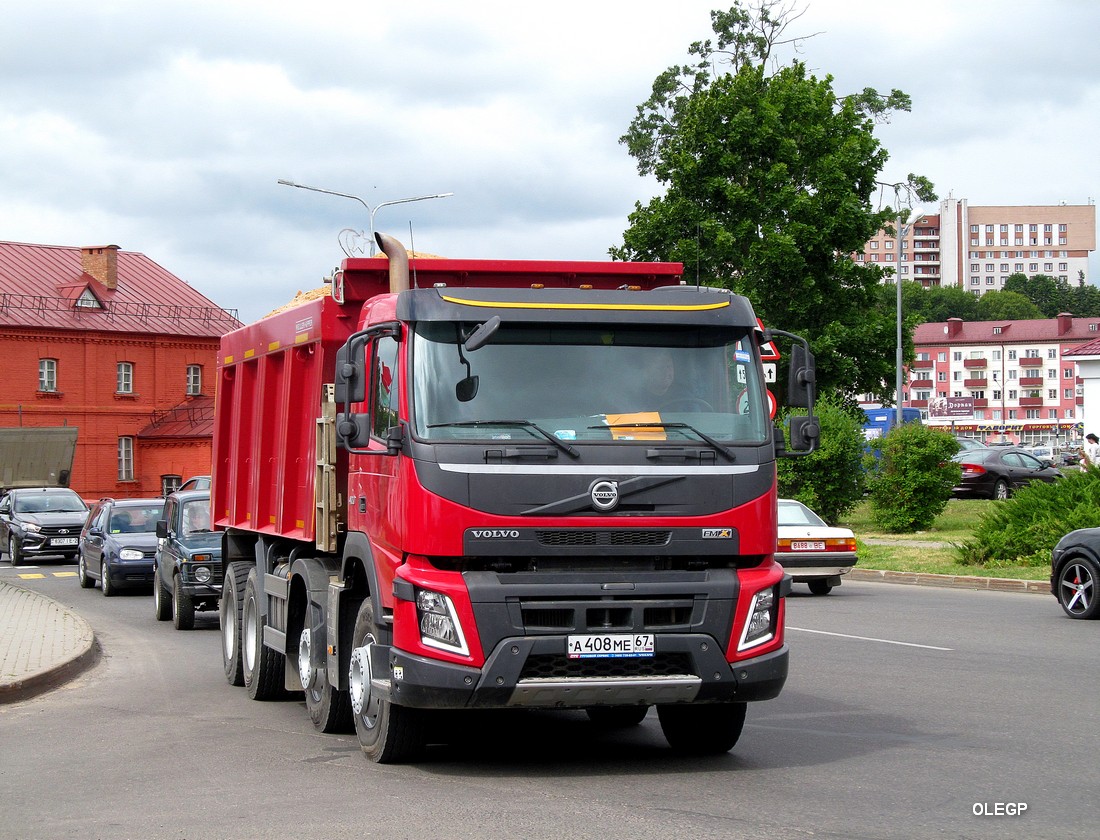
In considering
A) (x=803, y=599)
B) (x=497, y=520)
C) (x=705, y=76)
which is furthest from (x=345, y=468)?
(x=705, y=76)

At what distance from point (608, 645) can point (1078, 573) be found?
10671 millimetres

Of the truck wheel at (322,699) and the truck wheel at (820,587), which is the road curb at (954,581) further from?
the truck wheel at (322,699)

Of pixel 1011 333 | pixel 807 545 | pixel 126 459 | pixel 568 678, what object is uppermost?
pixel 1011 333

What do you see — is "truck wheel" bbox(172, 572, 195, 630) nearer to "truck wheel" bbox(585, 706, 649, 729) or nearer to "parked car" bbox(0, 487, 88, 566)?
"truck wheel" bbox(585, 706, 649, 729)

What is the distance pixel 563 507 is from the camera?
24.5 feet

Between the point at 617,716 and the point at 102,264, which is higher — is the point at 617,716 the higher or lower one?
the lower one

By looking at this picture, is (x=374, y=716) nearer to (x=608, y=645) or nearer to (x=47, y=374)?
(x=608, y=645)

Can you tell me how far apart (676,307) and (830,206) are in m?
37.3

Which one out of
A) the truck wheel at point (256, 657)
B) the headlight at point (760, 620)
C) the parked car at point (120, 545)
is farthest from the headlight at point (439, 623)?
the parked car at point (120, 545)

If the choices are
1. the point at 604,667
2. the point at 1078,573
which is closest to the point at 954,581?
the point at 1078,573

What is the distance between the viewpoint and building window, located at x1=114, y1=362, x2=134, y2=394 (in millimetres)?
70500

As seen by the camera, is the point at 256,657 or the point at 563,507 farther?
the point at 256,657

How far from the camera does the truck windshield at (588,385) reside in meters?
7.65

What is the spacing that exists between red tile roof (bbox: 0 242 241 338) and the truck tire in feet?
203
